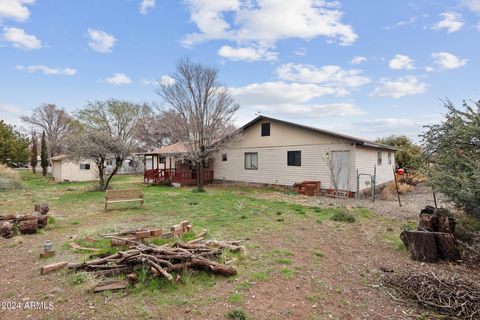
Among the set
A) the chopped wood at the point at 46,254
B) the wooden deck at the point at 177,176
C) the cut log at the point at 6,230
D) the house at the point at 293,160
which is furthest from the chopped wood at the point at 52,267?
the wooden deck at the point at 177,176

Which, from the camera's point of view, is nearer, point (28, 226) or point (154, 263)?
point (154, 263)

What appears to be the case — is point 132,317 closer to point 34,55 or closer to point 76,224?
point 76,224

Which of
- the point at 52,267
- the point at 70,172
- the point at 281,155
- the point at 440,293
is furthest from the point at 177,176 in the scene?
the point at 440,293

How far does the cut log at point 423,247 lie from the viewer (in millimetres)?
4473

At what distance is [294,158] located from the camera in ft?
48.4

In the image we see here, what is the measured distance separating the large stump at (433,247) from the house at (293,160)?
6041 millimetres

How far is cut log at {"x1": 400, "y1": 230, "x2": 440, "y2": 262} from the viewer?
14.7 ft

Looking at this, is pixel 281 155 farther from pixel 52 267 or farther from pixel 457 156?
pixel 52 267

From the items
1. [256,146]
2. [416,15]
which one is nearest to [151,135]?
[256,146]

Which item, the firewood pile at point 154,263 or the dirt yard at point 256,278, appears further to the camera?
the firewood pile at point 154,263

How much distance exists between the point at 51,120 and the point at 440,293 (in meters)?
49.0

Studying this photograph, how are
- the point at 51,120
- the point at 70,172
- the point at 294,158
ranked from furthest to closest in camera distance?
the point at 51,120
the point at 70,172
the point at 294,158

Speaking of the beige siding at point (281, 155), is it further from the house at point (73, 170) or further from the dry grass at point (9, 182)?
the dry grass at point (9, 182)

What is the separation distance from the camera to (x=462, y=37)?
9.16 metres
